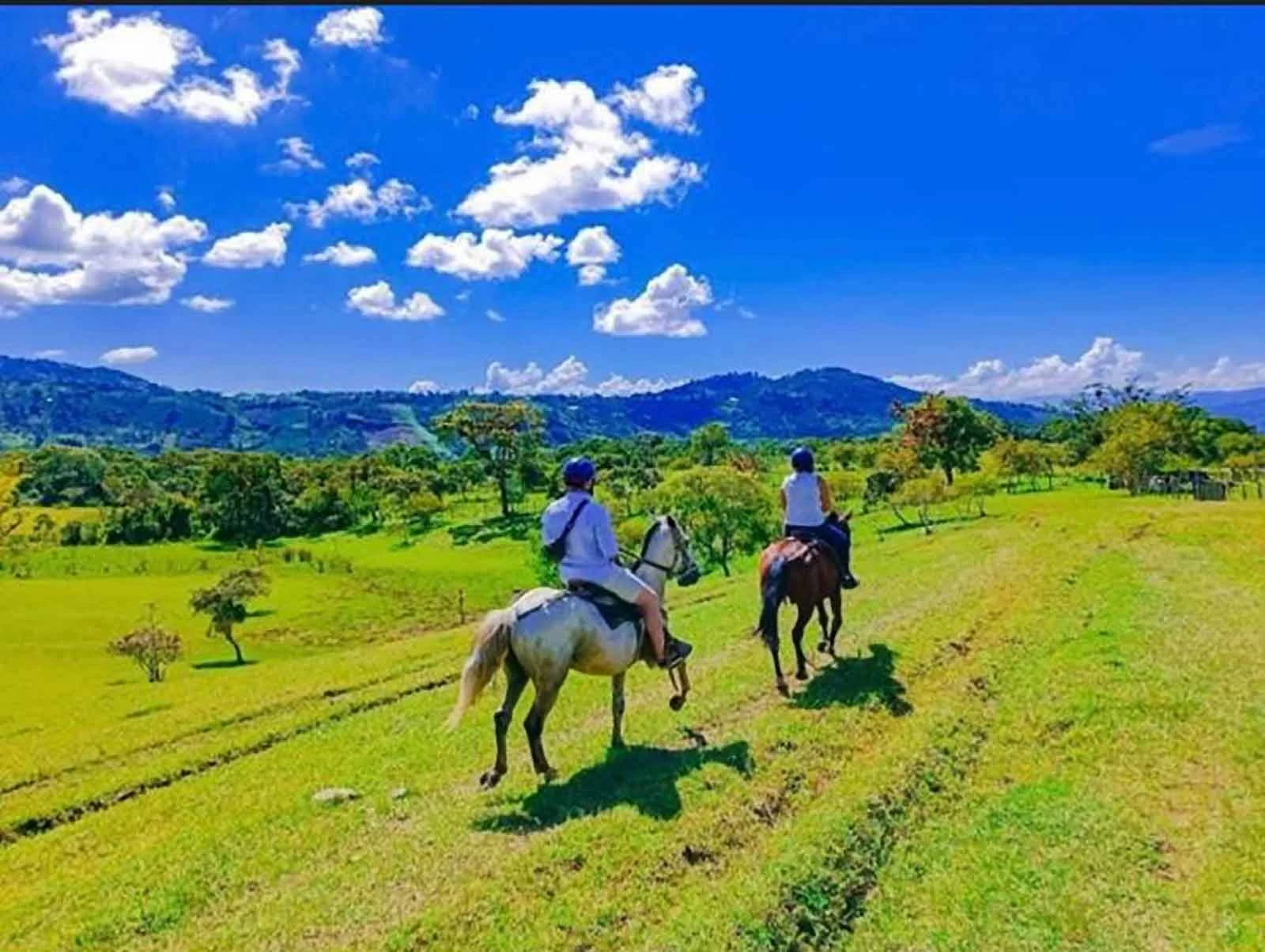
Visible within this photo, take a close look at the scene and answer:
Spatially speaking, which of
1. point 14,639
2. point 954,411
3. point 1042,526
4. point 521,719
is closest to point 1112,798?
point 521,719

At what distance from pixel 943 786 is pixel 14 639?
57796 millimetres

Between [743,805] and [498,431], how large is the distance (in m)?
101

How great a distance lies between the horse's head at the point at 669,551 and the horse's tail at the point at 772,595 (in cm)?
202

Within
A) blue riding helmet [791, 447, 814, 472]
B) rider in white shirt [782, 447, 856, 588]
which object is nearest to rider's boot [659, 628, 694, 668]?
rider in white shirt [782, 447, 856, 588]

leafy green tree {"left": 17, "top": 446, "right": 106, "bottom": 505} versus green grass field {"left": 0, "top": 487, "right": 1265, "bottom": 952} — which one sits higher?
leafy green tree {"left": 17, "top": 446, "right": 106, "bottom": 505}

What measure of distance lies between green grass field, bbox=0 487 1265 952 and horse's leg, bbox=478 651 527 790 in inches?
Result: 12.0

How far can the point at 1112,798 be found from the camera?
410 inches

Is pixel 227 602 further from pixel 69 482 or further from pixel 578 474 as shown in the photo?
pixel 69 482

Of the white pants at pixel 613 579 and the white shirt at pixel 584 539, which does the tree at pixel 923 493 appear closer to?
the white pants at pixel 613 579

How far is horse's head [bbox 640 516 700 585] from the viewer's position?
13453 mm

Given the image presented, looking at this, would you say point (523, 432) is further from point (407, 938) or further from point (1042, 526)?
point (407, 938)

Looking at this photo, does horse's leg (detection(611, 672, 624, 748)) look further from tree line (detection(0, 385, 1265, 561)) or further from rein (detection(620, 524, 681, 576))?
tree line (detection(0, 385, 1265, 561))

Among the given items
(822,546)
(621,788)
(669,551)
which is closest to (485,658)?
(621,788)

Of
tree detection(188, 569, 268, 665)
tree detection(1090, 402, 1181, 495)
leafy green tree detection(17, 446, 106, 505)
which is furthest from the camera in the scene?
leafy green tree detection(17, 446, 106, 505)
